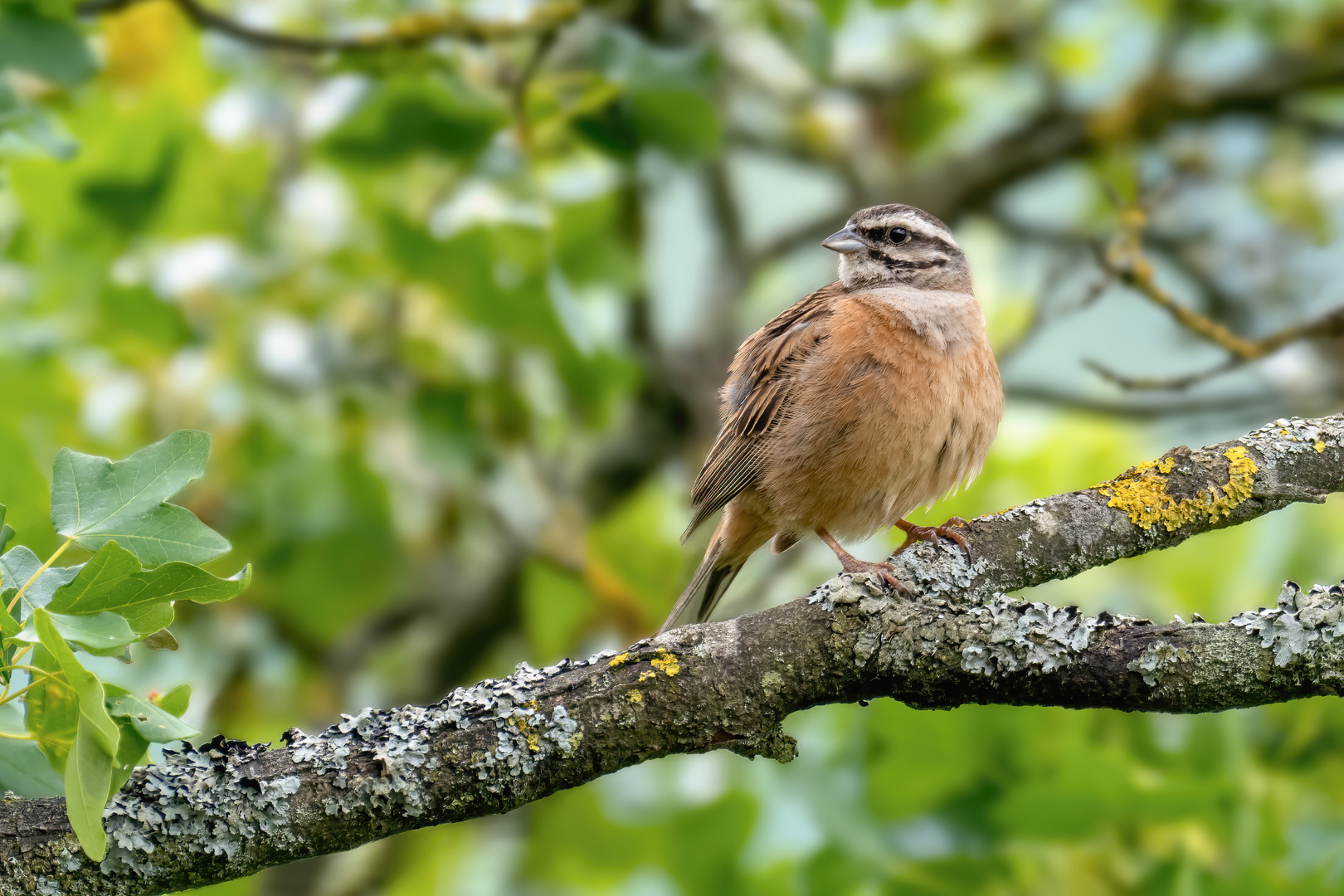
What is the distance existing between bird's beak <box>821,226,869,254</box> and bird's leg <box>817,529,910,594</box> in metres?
1.37

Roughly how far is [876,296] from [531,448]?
2378 mm

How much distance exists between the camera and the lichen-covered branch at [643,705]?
252cm

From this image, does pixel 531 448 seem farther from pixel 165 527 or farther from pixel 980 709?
pixel 165 527

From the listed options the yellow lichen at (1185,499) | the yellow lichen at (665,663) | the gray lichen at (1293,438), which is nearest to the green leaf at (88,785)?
the yellow lichen at (665,663)

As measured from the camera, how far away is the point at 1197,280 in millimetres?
8156

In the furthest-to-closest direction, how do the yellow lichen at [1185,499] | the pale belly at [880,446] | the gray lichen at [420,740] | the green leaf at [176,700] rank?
1. the pale belly at [880,446]
2. the yellow lichen at [1185,499]
3. the gray lichen at [420,740]
4. the green leaf at [176,700]

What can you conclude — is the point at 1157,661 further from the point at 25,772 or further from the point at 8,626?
the point at 25,772

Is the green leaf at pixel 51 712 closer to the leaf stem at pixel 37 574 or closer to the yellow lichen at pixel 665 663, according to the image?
the leaf stem at pixel 37 574

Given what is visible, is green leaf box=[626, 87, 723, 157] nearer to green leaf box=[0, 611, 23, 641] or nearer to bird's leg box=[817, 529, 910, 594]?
bird's leg box=[817, 529, 910, 594]

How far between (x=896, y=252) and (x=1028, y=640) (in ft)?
10.7

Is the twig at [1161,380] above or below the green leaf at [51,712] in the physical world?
above

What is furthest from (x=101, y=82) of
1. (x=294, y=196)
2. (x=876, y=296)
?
(x=876, y=296)

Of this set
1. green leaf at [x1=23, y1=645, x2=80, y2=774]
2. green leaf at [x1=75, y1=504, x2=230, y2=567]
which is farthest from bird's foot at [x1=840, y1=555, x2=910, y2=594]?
green leaf at [x1=23, y1=645, x2=80, y2=774]

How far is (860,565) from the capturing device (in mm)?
4406
